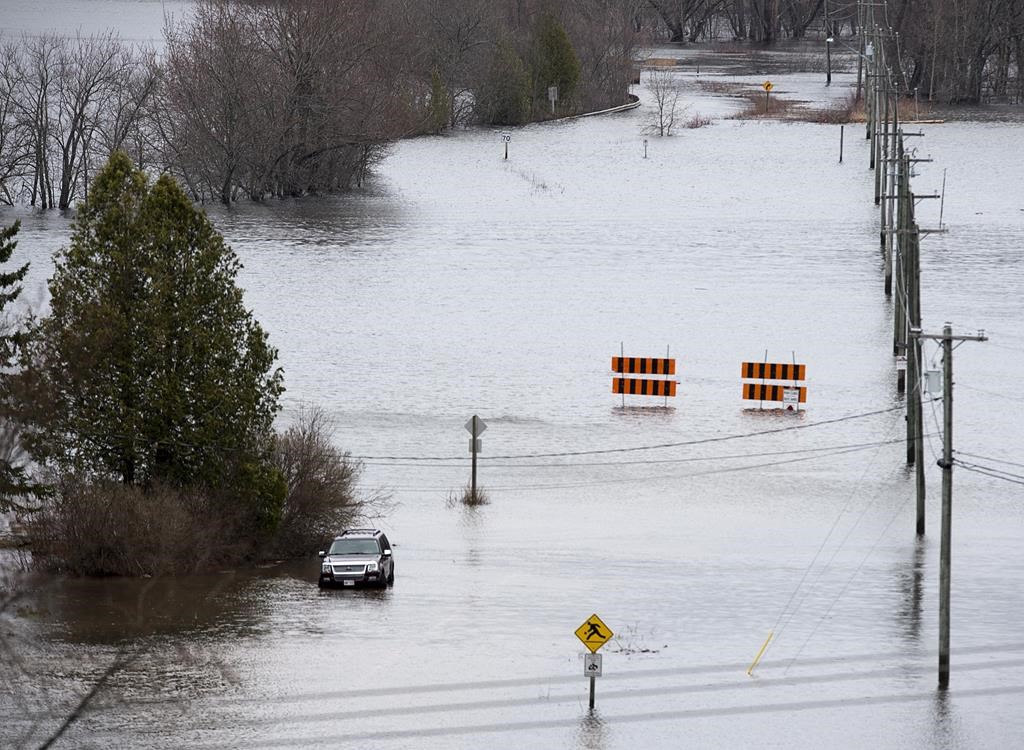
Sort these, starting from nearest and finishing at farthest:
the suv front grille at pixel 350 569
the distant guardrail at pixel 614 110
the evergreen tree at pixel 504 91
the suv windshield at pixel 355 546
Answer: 1. the suv front grille at pixel 350 569
2. the suv windshield at pixel 355 546
3. the evergreen tree at pixel 504 91
4. the distant guardrail at pixel 614 110

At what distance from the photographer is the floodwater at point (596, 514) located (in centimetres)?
2362

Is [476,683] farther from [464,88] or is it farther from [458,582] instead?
[464,88]

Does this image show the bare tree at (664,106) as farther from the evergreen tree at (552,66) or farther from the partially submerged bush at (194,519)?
the partially submerged bush at (194,519)

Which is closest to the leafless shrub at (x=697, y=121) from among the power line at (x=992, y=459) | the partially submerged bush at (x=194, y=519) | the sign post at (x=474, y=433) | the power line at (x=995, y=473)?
the power line at (x=992, y=459)

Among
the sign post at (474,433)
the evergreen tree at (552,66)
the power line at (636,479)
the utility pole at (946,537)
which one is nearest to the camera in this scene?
the utility pole at (946,537)

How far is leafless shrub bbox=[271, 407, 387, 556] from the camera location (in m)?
34.8

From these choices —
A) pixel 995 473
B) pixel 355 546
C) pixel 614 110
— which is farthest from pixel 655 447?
pixel 614 110

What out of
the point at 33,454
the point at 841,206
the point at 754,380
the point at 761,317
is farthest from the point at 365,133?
the point at 33,454

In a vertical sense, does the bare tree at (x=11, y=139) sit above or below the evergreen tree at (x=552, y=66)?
below

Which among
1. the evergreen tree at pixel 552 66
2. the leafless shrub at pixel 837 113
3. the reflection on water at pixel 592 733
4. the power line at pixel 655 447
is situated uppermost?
the evergreen tree at pixel 552 66

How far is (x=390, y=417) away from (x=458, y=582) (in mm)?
16603

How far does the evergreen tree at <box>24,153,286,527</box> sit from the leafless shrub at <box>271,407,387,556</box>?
4.43 ft

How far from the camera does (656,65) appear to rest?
164m

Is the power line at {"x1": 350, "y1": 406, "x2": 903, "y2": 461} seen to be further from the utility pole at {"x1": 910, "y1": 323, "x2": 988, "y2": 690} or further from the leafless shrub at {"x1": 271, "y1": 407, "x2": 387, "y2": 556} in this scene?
the utility pole at {"x1": 910, "y1": 323, "x2": 988, "y2": 690}
